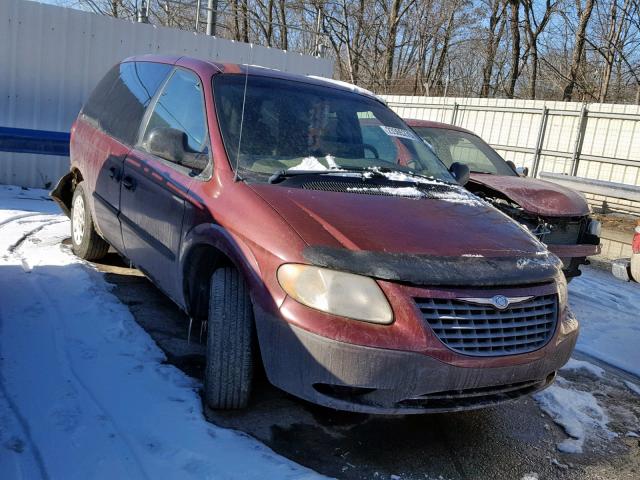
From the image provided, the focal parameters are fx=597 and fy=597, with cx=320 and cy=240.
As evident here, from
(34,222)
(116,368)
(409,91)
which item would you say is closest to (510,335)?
(116,368)

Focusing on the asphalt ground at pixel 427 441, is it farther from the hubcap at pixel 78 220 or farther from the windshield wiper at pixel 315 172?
the hubcap at pixel 78 220

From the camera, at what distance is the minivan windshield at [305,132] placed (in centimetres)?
339

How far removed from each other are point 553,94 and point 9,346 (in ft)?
82.3

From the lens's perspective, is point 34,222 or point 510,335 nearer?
point 510,335

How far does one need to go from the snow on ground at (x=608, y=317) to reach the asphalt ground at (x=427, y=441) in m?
1.03

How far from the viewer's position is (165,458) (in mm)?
2570


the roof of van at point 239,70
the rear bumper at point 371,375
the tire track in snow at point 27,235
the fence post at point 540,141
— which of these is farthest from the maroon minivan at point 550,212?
the fence post at point 540,141

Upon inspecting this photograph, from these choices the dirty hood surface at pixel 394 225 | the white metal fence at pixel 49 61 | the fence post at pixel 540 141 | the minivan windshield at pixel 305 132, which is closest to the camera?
the dirty hood surface at pixel 394 225

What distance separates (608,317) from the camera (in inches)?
223

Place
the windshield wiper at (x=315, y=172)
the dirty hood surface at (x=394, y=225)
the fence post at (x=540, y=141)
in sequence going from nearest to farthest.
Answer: the dirty hood surface at (x=394, y=225) < the windshield wiper at (x=315, y=172) < the fence post at (x=540, y=141)

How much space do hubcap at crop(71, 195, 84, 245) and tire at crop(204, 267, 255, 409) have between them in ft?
9.23

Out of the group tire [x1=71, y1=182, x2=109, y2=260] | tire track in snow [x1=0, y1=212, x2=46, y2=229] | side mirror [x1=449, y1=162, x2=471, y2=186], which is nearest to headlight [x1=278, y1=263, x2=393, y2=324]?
side mirror [x1=449, y1=162, x2=471, y2=186]

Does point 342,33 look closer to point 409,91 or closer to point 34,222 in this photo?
point 409,91

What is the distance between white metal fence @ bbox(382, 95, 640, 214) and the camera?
1238cm
